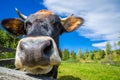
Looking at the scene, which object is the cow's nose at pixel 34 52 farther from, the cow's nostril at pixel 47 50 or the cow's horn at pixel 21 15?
the cow's horn at pixel 21 15

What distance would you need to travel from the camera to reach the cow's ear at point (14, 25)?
7.30m

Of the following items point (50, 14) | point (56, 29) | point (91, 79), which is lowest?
point (91, 79)

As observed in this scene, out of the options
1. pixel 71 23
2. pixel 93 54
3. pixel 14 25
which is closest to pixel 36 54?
pixel 14 25

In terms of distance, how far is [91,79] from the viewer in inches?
394

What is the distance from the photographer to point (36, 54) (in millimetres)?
3973

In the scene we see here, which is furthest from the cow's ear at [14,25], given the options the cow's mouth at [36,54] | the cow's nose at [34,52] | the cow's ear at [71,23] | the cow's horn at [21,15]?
the cow's nose at [34,52]

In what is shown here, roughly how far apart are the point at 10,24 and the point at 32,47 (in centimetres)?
366

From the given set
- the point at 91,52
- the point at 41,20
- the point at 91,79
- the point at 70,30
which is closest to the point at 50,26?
the point at 41,20

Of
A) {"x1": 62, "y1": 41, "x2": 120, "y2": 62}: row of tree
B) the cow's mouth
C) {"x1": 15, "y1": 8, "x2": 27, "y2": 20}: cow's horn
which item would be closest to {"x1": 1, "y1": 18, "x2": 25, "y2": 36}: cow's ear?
{"x1": 15, "y1": 8, "x2": 27, "y2": 20}: cow's horn

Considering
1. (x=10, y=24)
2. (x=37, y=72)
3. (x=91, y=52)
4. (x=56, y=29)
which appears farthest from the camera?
(x=91, y=52)

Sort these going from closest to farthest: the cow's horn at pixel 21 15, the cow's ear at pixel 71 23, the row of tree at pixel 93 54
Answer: the cow's ear at pixel 71 23
the cow's horn at pixel 21 15
the row of tree at pixel 93 54

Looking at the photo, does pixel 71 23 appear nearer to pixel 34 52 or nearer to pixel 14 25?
pixel 14 25

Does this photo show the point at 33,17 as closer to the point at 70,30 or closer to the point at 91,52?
the point at 70,30

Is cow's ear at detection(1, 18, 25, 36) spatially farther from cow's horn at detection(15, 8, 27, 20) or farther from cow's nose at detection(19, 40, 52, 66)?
cow's nose at detection(19, 40, 52, 66)
